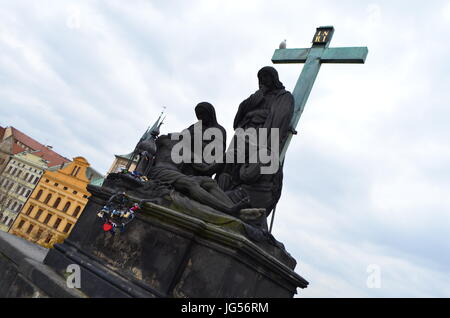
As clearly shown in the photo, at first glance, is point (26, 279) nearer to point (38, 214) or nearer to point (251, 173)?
point (251, 173)

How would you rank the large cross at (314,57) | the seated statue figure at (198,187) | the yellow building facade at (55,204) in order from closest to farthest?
the seated statue figure at (198,187) → the large cross at (314,57) → the yellow building facade at (55,204)

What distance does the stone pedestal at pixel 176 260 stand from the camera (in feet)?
10.8

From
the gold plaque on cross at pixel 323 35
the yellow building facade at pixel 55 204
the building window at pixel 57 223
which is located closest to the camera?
the gold plaque on cross at pixel 323 35

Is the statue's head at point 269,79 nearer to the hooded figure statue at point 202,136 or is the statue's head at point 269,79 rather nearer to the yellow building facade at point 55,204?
the hooded figure statue at point 202,136

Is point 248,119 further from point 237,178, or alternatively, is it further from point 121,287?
point 121,287

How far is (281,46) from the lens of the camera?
28.8ft

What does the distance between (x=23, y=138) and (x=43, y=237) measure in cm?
2157

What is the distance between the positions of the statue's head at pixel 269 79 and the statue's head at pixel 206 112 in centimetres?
117

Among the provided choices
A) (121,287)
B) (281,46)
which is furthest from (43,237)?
(121,287)

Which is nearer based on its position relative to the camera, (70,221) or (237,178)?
(237,178)

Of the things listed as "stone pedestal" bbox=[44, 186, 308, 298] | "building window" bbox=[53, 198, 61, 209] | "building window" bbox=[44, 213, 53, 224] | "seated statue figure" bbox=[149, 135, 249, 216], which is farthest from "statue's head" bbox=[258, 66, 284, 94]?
"building window" bbox=[44, 213, 53, 224]

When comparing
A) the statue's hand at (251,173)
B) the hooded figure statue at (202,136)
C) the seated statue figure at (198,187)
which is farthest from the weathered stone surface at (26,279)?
the statue's hand at (251,173)

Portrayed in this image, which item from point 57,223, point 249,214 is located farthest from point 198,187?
point 57,223

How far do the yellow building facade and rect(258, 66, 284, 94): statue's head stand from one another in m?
37.3
